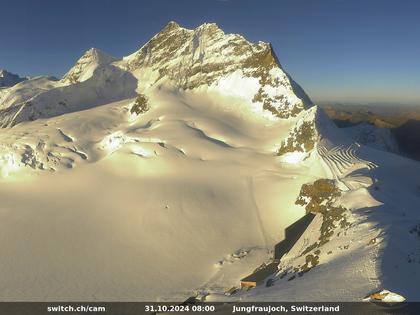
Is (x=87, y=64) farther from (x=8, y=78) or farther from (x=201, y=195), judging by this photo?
(x=8, y=78)

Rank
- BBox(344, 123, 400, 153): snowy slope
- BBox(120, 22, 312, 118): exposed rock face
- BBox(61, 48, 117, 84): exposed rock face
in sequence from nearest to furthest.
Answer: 1. BBox(120, 22, 312, 118): exposed rock face
2. BBox(344, 123, 400, 153): snowy slope
3. BBox(61, 48, 117, 84): exposed rock face

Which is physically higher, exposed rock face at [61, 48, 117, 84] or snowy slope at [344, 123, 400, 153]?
exposed rock face at [61, 48, 117, 84]

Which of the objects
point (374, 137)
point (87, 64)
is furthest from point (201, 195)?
point (87, 64)

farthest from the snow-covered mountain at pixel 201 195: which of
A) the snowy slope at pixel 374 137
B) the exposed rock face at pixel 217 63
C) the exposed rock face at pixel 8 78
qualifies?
the exposed rock face at pixel 8 78

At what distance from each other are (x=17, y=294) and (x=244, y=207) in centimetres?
2150

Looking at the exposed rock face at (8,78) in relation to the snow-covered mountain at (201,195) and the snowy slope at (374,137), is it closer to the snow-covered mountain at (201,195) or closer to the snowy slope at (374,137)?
the snow-covered mountain at (201,195)

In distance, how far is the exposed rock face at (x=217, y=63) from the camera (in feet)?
198

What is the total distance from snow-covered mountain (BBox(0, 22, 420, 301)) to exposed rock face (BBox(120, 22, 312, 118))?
1.11ft

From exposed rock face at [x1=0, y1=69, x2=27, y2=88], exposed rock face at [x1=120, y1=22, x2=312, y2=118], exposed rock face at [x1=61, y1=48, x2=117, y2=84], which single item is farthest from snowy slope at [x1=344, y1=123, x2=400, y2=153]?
exposed rock face at [x1=0, y1=69, x2=27, y2=88]

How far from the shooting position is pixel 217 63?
7288cm

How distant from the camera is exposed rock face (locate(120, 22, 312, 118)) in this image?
6028 cm

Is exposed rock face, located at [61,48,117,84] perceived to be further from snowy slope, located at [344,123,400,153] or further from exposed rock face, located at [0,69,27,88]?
exposed rock face, located at [0,69,27,88]

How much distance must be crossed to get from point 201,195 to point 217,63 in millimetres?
39623

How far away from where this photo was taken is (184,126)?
56125 mm
